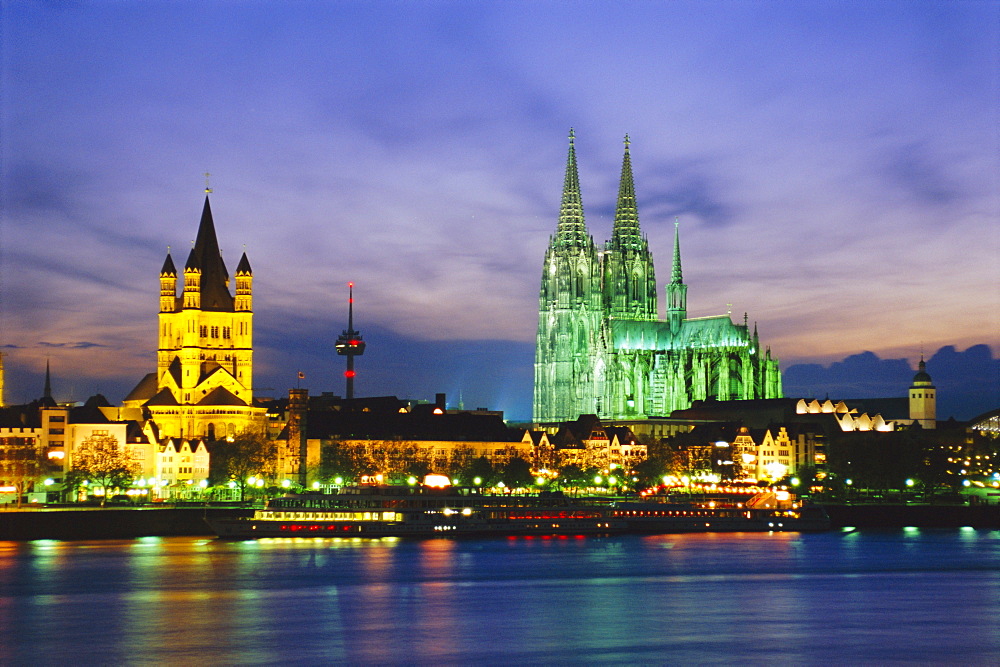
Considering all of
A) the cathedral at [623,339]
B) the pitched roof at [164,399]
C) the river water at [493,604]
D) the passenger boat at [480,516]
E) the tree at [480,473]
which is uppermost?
the cathedral at [623,339]

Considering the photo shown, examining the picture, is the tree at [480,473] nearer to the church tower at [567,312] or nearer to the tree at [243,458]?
the tree at [243,458]

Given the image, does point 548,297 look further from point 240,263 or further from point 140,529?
point 140,529

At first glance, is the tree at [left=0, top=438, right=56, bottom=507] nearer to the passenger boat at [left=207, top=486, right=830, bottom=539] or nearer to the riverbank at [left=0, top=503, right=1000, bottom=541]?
the riverbank at [left=0, top=503, right=1000, bottom=541]

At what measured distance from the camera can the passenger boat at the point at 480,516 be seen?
91812 millimetres

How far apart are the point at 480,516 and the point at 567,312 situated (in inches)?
2861

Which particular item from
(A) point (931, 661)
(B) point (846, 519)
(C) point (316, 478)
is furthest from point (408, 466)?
(A) point (931, 661)

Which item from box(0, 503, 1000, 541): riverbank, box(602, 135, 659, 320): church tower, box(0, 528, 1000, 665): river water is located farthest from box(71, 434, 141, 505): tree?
box(602, 135, 659, 320): church tower

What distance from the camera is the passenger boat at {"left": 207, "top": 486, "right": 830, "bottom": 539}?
9181 centimetres

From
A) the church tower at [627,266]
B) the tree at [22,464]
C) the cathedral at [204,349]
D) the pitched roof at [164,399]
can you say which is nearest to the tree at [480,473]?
the cathedral at [204,349]

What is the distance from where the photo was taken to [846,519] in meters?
109

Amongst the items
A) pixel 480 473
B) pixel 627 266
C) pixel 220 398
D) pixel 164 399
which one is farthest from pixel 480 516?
pixel 627 266

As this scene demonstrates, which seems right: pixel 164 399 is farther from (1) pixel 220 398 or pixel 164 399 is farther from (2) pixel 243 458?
(2) pixel 243 458

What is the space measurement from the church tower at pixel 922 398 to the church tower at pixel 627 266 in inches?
1364

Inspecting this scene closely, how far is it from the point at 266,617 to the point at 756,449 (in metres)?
94.5
